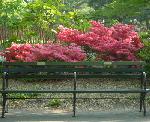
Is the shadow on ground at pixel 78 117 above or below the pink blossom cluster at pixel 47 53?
below

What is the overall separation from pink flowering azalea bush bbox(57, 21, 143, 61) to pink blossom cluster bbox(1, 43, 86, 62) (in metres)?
0.62

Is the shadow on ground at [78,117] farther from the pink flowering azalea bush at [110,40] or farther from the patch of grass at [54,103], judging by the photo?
the pink flowering azalea bush at [110,40]

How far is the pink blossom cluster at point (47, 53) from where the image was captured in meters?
11.7

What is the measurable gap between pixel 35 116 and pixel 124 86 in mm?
3575

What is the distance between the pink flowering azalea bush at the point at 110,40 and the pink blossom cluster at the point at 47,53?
2.04ft

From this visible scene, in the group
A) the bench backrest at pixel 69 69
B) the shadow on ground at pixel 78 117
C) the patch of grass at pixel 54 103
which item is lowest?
the shadow on ground at pixel 78 117

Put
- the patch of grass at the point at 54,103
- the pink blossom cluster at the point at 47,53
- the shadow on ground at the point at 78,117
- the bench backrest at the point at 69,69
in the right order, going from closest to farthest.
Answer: the shadow on ground at the point at 78,117, the bench backrest at the point at 69,69, the patch of grass at the point at 54,103, the pink blossom cluster at the point at 47,53

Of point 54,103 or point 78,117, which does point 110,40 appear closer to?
point 54,103

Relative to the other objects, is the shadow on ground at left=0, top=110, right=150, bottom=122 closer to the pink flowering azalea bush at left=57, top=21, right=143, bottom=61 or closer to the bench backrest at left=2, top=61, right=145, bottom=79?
the bench backrest at left=2, top=61, right=145, bottom=79

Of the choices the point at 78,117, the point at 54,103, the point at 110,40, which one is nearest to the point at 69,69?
the point at 54,103

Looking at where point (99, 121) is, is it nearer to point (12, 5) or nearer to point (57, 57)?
point (57, 57)

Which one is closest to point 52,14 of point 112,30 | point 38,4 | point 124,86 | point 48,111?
point 38,4

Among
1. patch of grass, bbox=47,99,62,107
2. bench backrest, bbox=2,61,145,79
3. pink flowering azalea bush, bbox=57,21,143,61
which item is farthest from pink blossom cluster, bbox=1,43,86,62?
patch of grass, bbox=47,99,62,107

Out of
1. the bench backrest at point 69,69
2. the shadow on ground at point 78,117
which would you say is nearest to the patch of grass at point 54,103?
the bench backrest at point 69,69
